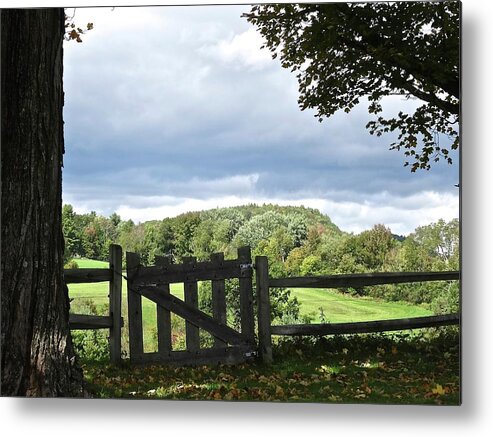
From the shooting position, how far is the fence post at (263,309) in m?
4.95

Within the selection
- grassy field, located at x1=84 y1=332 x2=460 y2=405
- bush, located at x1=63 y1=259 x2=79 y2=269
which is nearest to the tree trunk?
bush, located at x1=63 y1=259 x2=79 y2=269

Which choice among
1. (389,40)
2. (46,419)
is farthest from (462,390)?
(46,419)

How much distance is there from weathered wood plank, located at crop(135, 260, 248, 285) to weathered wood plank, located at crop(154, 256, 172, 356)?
0.05 metres

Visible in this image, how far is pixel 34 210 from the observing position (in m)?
4.93

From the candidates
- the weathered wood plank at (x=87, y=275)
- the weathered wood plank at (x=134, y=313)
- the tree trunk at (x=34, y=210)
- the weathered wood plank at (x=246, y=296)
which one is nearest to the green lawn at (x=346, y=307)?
the weathered wood plank at (x=246, y=296)

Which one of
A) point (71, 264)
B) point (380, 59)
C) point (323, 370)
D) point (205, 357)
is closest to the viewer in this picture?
point (380, 59)

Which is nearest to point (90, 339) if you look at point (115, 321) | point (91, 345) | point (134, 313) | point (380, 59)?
point (91, 345)

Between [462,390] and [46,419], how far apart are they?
2440 millimetres

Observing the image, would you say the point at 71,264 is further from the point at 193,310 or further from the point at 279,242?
the point at 279,242

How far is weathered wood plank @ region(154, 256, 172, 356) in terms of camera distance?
5000 millimetres

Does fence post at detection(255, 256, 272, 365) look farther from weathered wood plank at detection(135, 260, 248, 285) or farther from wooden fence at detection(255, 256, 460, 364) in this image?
weathered wood plank at detection(135, 260, 248, 285)

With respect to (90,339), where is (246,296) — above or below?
above

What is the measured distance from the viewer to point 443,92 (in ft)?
15.2

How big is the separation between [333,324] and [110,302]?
136 cm
